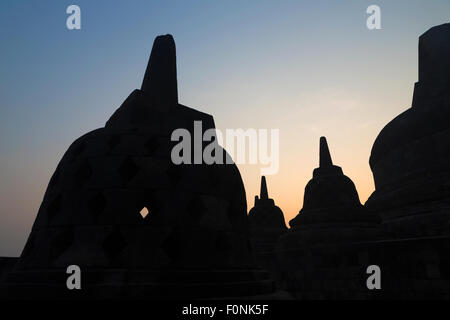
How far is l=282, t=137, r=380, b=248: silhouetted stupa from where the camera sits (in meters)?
14.1

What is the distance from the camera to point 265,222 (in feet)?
95.7

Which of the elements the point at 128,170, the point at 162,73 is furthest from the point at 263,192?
the point at 128,170

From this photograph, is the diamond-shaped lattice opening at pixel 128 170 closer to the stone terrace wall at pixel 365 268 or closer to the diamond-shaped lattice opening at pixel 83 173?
the diamond-shaped lattice opening at pixel 83 173

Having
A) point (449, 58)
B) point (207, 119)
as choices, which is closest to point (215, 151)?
point (207, 119)

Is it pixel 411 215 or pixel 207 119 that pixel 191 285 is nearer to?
pixel 207 119

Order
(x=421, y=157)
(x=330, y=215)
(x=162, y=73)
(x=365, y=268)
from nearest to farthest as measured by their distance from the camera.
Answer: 1. (x=162, y=73)
2. (x=365, y=268)
3. (x=421, y=157)
4. (x=330, y=215)

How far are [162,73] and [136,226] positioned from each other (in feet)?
13.6

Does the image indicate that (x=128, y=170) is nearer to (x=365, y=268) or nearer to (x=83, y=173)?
(x=83, y=173)

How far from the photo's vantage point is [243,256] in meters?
6.30

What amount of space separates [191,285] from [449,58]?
1791 cm

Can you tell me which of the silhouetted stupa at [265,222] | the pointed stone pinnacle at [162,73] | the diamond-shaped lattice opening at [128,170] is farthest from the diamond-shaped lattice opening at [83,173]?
the silhouetted stupa at [265,222]

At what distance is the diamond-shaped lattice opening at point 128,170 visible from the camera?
5.69 m

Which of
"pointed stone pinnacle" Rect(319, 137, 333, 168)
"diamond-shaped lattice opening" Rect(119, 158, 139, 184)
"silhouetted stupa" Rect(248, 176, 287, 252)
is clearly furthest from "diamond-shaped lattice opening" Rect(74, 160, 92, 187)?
"silhouetted stupa" Rect(248, 176, 287, 252)
